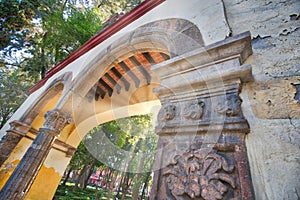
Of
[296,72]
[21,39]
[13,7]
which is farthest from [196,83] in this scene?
[21,39]

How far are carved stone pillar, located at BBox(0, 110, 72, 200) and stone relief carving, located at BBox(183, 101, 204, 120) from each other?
237 centimetres

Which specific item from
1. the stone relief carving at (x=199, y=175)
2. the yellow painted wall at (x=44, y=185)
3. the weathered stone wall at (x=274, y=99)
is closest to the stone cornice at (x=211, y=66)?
the weathered stone wall at (x=274, y=99)

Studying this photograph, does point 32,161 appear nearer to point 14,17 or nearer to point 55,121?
point 55,121

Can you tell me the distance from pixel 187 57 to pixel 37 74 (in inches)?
384

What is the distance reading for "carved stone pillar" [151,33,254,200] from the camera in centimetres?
71

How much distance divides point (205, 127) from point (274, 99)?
0.39m

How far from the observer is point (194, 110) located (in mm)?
922

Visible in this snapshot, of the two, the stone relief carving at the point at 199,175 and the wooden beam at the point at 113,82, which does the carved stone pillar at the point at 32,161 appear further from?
the stone relief carving at the point at 199,175

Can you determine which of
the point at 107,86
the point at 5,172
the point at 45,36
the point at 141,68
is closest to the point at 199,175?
the point at 141,68

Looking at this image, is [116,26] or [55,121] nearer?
[55,121]

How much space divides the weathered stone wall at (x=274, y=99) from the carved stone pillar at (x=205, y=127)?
0.08m

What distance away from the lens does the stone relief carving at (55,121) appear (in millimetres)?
2480

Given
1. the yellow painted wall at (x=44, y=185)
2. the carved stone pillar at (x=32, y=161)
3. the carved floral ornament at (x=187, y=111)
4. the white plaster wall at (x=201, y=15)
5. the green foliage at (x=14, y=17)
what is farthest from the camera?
the green foliage at (x=14, y=17)

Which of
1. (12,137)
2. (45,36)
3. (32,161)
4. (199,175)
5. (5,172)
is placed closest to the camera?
(199,175)
